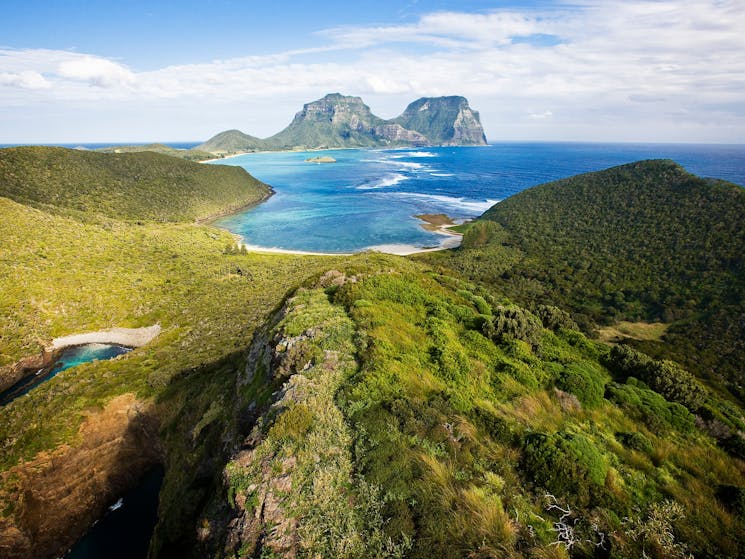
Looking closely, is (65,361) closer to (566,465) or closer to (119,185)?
(566,465)

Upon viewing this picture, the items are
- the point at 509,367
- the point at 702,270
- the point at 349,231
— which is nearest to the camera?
the point at 509,367

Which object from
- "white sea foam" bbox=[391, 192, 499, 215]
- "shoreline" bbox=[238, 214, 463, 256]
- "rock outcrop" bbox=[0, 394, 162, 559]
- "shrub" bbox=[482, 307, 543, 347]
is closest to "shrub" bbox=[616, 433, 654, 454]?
"shrub" bbox=[482, 307, 543, 347]

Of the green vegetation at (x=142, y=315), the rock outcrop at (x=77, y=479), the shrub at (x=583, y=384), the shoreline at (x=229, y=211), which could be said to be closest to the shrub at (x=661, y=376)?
the shrub at (x=583, y=384)

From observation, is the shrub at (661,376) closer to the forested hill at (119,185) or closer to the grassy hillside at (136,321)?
the grassy hillside at (136,321)

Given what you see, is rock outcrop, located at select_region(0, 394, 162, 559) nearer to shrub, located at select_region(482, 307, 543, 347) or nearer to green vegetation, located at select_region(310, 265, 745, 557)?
green vegetation, located at select_region(310, 265, 745, 557)

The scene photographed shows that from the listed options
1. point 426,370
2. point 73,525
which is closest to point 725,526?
point 426,370

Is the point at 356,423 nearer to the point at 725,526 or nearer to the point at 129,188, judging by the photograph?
the point at 725,526
